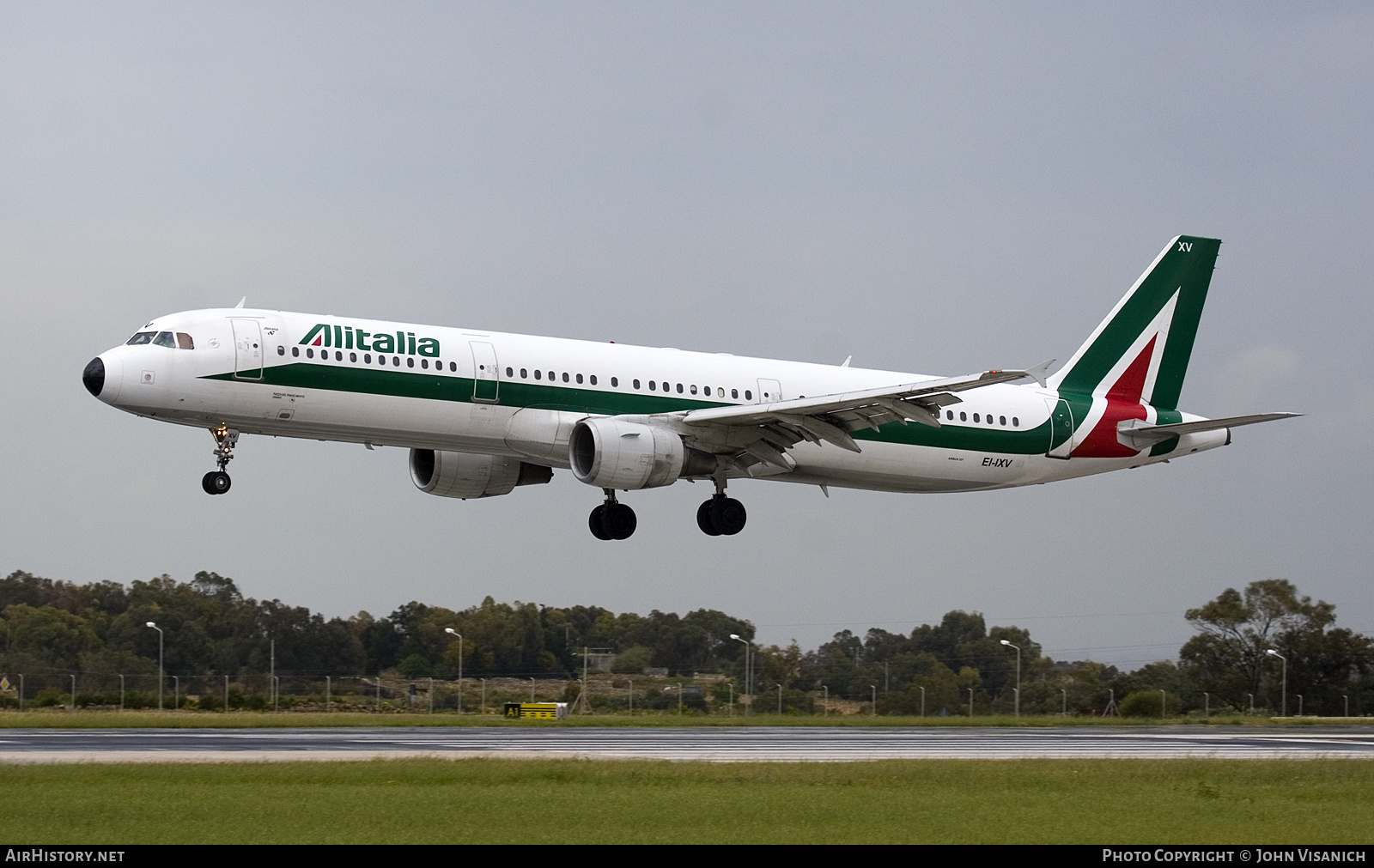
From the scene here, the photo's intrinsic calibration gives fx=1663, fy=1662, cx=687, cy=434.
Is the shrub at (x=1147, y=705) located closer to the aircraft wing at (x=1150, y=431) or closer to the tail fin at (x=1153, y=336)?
the tail fin at (x=1153, y=336)

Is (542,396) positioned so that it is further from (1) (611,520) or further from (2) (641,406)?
(1) (611,520)

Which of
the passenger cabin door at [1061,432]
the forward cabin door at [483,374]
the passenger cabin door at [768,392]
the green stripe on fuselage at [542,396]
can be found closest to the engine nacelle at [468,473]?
the green stripe on fuselage at [542,396]

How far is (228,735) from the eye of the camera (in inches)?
1555

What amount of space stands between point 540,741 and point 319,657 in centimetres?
7211

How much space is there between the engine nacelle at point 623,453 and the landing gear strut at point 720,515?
3.86m

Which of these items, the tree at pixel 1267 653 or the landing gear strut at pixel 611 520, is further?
the tree at pixel 1267 653

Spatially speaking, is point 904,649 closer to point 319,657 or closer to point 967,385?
point 319,657

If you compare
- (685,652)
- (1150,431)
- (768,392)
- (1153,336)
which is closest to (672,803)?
(768,392)

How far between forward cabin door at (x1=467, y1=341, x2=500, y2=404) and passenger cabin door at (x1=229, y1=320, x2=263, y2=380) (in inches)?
183

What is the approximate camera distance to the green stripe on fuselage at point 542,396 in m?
35.5

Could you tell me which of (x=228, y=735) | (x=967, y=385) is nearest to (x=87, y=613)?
(x=228, y=735)

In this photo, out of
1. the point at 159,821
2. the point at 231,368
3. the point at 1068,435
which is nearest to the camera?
the point at 159,821

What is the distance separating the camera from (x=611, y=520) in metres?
42.7

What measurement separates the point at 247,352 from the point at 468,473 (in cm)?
849
